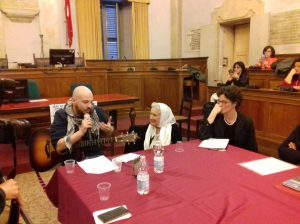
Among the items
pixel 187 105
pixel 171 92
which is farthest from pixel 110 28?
pixel 187 105

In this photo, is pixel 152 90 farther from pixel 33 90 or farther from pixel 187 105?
pixel 33 90

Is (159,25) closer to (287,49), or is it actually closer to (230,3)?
(230,3)

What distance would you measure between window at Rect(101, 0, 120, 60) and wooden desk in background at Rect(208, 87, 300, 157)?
18.8 ft

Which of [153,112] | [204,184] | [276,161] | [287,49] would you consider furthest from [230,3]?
[204,184]

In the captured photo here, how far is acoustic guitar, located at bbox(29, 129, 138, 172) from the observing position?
261cm

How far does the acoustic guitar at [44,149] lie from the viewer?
261 centimetres

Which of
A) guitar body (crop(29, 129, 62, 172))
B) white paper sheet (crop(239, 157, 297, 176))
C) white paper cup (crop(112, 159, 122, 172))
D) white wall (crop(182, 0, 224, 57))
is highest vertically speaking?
white wall (crop(182, 0, 224, 57))

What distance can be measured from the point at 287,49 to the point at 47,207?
226 inches

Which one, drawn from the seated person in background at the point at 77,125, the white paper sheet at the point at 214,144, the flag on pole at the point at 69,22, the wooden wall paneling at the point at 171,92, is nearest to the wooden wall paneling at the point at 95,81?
the wooden wall paneling at the point at 171,92

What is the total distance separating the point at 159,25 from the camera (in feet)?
30.3

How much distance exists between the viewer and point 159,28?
926 centimetres

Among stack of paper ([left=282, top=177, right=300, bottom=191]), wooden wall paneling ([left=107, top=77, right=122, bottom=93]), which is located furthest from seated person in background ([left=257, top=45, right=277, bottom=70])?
stack of paper ([left=282, top=177, right=300, bottom=191])

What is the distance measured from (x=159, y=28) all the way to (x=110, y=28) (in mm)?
1612

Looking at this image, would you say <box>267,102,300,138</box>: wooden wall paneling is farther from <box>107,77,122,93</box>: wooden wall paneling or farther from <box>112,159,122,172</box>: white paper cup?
<box>107,77,122,93</box>: wooden wall paneling
